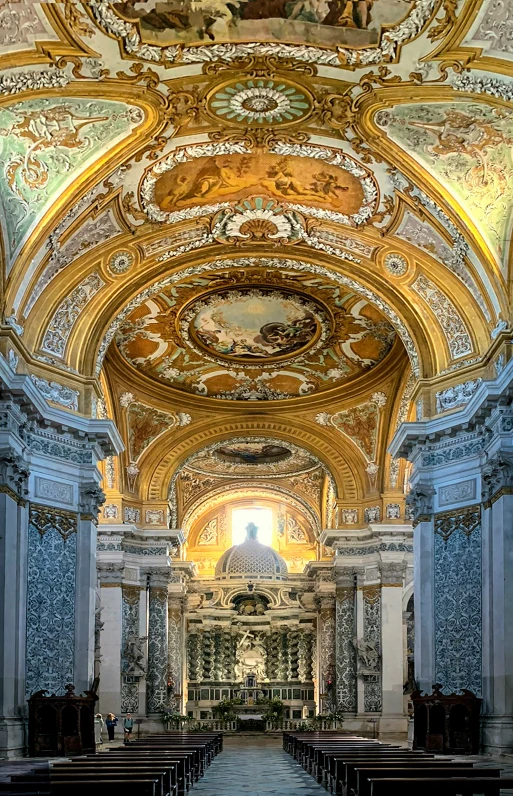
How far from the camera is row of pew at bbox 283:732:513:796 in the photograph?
8.77 meters

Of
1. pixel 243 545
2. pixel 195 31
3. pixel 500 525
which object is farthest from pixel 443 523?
pixel 243 545

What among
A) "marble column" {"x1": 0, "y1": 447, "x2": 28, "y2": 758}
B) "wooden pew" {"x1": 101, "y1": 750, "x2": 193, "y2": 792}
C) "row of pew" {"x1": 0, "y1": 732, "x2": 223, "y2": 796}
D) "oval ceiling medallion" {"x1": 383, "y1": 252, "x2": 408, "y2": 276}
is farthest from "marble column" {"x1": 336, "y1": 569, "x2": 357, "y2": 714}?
"wooden pew" {"x1": 101, "y1": 750, "x2": 193, "y2": 792}

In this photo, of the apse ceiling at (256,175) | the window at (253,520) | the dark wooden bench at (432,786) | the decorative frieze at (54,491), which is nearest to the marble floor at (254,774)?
the dark wooden bench at (432,786)

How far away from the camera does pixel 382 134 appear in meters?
17.2

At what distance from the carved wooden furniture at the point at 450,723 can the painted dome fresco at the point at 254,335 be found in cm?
955

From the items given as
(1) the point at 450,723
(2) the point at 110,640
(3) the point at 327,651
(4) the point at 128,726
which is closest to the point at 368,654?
(3) the point at 327,651

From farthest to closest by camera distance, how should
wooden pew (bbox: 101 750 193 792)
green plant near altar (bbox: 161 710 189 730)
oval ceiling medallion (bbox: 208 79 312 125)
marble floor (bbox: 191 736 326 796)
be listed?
green plant near altar (bbox: 161 710 189 730)
oval ceiling medallion (bbox: 208 79 312 125)
marble floor (bbox: 191 736 326 796)
wooden pew (bbox: 101 750 193 792)

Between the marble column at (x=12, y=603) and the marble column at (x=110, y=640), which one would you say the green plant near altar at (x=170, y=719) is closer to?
the marble column at (x=110, y=640)

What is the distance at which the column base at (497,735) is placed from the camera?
16.5 meters

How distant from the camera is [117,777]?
929 cm

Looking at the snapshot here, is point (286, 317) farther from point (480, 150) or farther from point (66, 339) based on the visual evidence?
point (480, 150)

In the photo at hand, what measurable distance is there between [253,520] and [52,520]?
2842 cm

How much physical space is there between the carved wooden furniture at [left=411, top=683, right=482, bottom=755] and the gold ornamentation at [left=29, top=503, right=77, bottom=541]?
678 centimetres

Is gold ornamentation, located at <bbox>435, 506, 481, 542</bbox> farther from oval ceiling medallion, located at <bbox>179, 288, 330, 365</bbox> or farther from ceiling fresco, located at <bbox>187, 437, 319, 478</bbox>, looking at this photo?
ceiling fresco, located at <bbox>187, 437, 319, 478</bbox>
